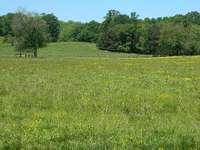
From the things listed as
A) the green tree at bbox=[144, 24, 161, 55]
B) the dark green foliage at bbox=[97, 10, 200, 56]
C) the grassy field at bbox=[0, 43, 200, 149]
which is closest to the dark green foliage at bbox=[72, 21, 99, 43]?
the dark green foliage at bbox=[97, 10, 200, 56]

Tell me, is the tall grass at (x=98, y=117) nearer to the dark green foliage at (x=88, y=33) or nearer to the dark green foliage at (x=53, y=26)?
the dark green foliage at (x=88, y=33)

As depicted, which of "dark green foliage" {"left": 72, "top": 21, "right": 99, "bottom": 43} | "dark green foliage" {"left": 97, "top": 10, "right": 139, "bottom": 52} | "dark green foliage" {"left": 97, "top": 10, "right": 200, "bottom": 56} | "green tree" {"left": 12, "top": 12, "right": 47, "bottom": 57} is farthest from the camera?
"dark green foliage" {"left": 72, "top": 21, "right": 99, "bottom": 43}

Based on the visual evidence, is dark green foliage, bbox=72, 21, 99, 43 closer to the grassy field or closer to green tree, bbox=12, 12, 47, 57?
green tree, bbox=12, 12, 47, 57

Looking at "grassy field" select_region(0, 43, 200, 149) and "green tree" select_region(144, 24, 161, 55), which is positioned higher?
"grassy field" select_region(0, 43, 200, 149)

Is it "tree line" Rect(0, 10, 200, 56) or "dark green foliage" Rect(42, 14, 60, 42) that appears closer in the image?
"tree line" Rect(0, 10, 200, 56)

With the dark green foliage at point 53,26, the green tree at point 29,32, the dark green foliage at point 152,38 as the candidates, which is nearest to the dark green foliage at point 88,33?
the dark green foliage at point 53,26

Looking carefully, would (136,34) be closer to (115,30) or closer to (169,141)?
(115,30)

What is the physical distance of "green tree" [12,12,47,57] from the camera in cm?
11250

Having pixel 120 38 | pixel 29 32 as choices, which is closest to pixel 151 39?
pixel 120 38

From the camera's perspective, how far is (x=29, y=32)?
373 ft

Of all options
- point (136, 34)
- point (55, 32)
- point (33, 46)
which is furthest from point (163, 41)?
point (55, 32)

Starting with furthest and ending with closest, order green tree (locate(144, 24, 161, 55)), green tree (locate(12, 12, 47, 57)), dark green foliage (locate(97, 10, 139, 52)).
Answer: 1. dark green foliage (locate(97, 10, 139, 52))
2. green tree (locate(144, 24, 161, 55))
3. green tree (locate(12, 12, 47, 57))

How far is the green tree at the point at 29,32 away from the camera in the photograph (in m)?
112

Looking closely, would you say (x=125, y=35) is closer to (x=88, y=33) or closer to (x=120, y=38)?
(x=120, y=38)
